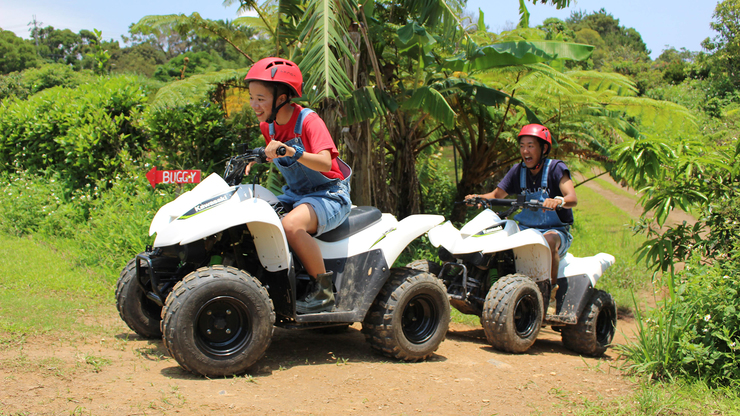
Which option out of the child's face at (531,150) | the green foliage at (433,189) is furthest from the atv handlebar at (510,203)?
the green foliage at (433,189)

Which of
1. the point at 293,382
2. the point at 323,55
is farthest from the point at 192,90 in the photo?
the point at 293,382

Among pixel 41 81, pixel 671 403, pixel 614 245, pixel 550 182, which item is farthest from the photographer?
pixel 41 81

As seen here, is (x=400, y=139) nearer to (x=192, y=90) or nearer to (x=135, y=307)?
(x=192, y=90)

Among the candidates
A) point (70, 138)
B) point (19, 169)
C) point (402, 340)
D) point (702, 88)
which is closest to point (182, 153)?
point (70, 138)

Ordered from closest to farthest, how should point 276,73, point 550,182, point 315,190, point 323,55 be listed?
1. point 276,73
2. point 315,190
3. point 550,182
4. point 323,55

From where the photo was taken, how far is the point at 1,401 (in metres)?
2.88

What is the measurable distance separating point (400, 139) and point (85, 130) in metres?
4.88

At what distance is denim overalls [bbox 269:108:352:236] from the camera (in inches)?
159

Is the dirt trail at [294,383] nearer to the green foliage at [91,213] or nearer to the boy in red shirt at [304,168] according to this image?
the boy in red shirt at [304,168]

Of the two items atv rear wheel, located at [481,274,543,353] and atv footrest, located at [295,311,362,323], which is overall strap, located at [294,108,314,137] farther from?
atv rear wheel, located at [481,274,543,353]

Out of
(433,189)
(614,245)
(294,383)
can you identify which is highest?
(433,189)

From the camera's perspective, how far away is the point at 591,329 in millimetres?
5527

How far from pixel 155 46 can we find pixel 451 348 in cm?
7026

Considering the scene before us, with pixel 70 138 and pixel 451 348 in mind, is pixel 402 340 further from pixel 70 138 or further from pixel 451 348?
pixel 70 138
